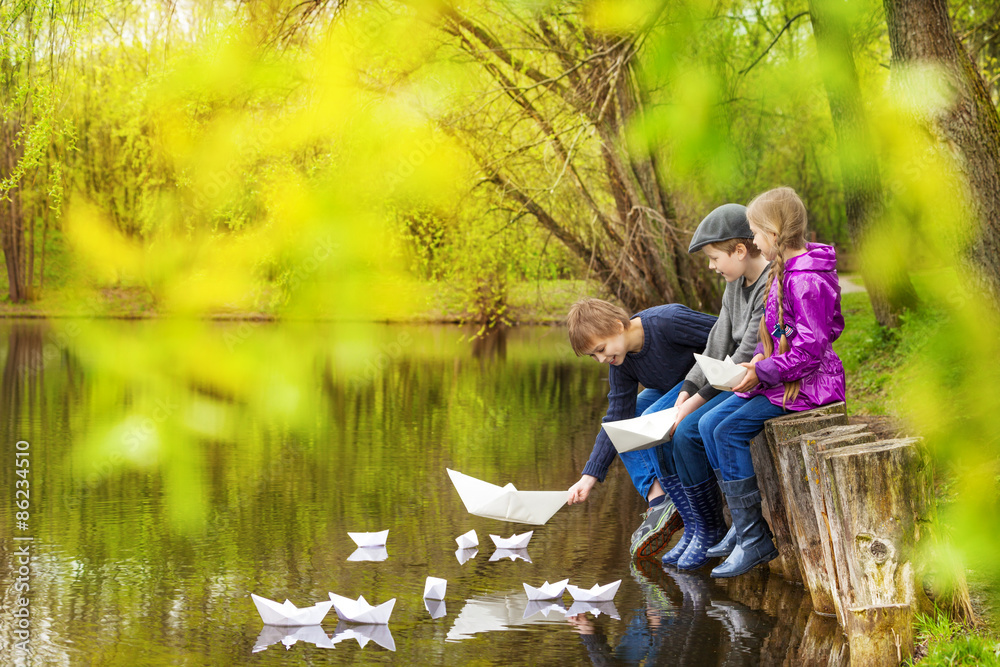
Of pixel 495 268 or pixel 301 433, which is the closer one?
pixel 301 433

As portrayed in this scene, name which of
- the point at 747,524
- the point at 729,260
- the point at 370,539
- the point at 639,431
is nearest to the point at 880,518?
the point at 747,524

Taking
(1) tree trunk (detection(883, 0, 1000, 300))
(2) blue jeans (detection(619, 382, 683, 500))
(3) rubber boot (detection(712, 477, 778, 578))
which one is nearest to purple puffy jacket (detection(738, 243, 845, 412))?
(3) rubber boot (detection(712, 477, 778, 578))

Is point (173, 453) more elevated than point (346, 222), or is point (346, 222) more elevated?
point (346, 222)

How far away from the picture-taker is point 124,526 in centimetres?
553

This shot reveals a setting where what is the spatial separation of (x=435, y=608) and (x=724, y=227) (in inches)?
75.9

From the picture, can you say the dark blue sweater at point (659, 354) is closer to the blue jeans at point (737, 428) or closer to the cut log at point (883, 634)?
the blue jeans at point (737, 428)

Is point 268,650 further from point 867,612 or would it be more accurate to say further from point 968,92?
point 968,92

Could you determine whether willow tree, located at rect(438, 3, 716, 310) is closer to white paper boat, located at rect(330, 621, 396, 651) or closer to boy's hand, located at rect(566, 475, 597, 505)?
boy's hand, located at rect(566, 475, 597, 505)

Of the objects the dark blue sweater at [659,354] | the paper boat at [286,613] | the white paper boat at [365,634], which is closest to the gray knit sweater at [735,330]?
the dark blue sweater at [659,354]

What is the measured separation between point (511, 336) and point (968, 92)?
60.3 feet

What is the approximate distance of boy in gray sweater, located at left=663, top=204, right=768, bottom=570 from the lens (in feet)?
14.9

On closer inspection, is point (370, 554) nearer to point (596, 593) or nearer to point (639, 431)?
point (596, 593)

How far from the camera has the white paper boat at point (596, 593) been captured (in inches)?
169

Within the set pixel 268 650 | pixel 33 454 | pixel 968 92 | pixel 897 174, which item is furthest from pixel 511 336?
pixel 268 650
